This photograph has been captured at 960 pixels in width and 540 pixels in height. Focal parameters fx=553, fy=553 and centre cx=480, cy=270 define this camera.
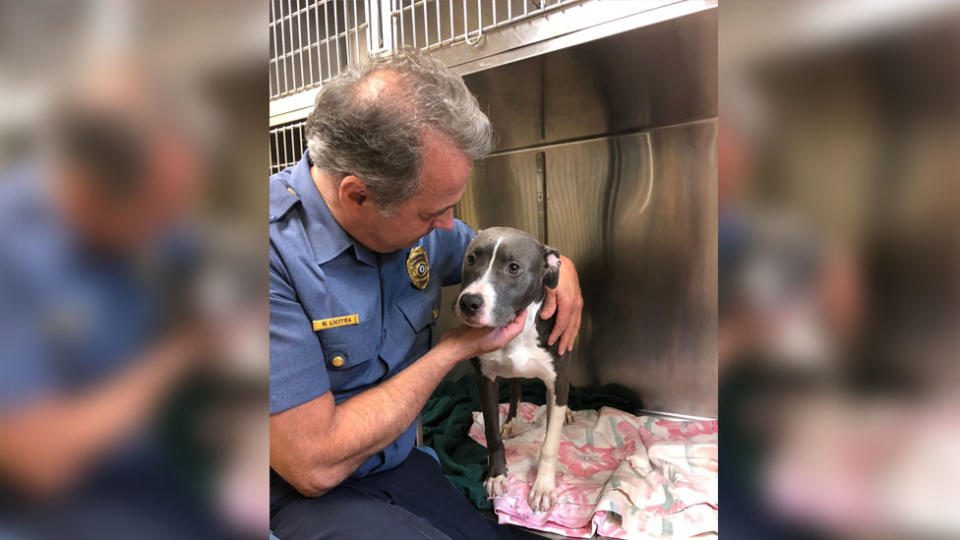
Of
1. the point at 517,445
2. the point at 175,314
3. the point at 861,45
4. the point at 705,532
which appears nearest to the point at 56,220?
the point at 175,314

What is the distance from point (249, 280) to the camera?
22 centimetres

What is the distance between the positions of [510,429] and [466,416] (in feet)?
0.62

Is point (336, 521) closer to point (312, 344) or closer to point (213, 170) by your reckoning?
point (312, 344)

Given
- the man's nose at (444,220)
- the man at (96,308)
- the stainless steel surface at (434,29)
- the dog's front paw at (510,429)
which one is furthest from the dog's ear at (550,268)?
the man at (96,308)

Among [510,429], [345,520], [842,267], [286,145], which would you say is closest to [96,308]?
[842,267]

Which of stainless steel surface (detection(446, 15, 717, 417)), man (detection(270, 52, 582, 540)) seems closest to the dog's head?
man (detection(270, 52, 582, 540))

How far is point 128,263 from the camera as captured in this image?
0.17 meters

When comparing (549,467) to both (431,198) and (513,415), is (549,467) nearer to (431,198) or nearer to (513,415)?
(513,415)

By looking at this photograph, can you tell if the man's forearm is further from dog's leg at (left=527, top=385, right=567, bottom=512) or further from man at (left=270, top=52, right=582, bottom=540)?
dog's leg at (left=527, top=385, right=567, bottom=512)

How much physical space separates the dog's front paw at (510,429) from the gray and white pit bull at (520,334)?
38cm

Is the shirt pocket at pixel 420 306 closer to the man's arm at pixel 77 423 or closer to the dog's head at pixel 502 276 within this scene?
the dog's head at pixel 502 276

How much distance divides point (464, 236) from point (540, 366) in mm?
494

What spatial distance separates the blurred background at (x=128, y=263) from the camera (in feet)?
0.51

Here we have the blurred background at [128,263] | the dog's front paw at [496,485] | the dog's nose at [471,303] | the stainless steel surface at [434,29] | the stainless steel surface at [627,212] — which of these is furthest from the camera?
the stainless steel surface at [627,212]
